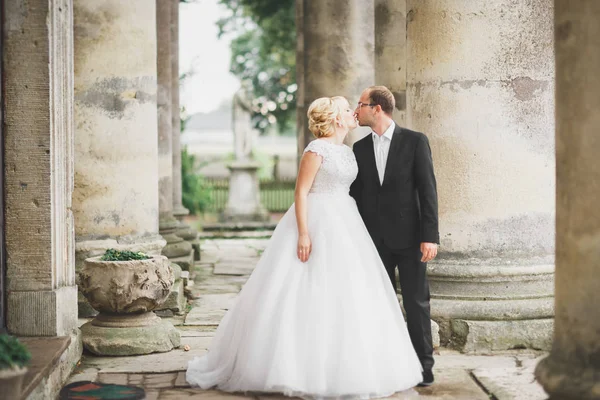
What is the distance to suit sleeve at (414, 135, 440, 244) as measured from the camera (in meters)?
6.01

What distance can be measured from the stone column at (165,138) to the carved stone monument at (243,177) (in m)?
8.88

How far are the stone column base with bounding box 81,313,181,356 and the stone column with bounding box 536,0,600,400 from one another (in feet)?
12.7

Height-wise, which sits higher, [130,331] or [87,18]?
[87,18]

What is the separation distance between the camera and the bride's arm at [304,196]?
595 centimetres

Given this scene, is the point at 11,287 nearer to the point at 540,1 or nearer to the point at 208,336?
the point at 208,336

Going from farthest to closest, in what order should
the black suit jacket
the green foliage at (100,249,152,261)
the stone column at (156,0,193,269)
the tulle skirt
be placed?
the stone column at (156,0,193,269) < the green foliage at (100,249,152,261) < the black suit jacket < the tulle skirt

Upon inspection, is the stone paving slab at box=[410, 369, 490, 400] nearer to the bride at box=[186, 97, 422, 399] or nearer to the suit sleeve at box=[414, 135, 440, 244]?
the bride at box=[186, 97, 422, 399]

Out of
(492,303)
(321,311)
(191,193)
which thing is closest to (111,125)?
(321,311)

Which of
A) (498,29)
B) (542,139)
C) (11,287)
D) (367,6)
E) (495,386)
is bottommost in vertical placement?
(495,386)

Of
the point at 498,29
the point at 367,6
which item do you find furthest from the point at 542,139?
the point at 367,6

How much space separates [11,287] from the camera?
636 centimetres

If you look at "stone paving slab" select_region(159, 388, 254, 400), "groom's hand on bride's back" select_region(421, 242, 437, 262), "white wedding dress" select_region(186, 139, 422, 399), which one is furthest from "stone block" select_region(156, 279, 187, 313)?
"groom's hand on bride's back" select_region(421, 242, 437, 262)

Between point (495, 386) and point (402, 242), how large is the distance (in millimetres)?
1070

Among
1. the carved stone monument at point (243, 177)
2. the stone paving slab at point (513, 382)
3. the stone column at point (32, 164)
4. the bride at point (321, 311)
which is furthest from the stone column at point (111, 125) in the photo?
the carved stone monument at point (243, 177)
